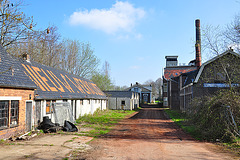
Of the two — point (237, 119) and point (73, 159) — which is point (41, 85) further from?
point (237, 119)

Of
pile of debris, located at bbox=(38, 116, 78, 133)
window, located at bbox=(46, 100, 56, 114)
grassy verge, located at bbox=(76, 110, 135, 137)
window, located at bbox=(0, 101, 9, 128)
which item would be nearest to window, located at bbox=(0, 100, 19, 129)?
window, located at bbox=(0, 101, 9, 128)

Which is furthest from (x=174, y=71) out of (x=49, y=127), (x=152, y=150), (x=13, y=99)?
(x=13, y=99)

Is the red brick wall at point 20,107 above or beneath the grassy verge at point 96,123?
above

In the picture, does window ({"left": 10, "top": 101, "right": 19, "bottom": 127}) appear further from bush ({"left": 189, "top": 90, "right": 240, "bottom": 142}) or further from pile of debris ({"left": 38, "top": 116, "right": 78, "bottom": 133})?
bush ({"left": 189, "top": 90, "right": 240, "bottom": 142})

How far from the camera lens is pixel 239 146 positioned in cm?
937

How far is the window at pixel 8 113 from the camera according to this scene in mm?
10210

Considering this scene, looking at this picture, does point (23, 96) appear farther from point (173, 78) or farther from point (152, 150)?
point (173, 78)

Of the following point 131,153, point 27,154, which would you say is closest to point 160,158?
point 131,153

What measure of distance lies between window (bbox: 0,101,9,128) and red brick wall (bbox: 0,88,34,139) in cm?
33

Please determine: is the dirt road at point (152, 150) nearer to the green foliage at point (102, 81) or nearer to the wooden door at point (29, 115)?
the wooden door at point (29, 115)

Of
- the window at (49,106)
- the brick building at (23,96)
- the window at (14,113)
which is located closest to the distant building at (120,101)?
the brick building at (23,96)

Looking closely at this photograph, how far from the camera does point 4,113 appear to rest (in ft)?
33.9

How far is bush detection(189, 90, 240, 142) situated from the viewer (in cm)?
1069

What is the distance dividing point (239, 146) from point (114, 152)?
598 centimetres
